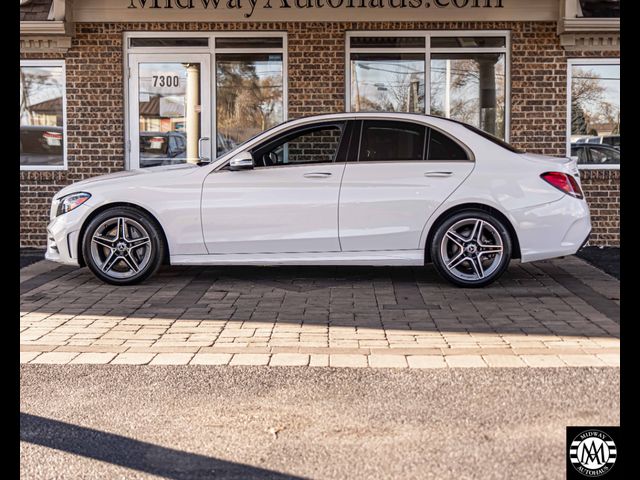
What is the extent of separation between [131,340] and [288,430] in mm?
2532

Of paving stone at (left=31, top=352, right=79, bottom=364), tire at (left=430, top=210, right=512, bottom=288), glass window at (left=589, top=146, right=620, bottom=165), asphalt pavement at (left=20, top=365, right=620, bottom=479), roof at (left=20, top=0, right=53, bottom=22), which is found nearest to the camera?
asphalt pavement at (left=20, top=365, right=620, bottom=479)

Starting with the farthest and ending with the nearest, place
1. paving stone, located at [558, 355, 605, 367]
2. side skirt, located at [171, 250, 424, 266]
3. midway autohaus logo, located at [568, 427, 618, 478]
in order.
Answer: side skirt, located at [171, 250, 424, 266] < paving stone, located at [558, 355, 605, 367] < midway autohaus logo, located at [568, 427, 618, 478]

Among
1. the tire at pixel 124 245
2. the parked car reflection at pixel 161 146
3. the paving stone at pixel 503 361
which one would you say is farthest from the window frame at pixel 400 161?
the parked car reflection at pixel 161 146

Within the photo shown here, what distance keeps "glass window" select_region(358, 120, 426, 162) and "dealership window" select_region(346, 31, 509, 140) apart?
12.6 ft

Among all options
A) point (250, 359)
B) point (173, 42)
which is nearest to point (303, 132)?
point (250, 359)

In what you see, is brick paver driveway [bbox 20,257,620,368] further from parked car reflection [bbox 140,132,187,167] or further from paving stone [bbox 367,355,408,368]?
parked car reflection [bbox 140,132,187,167]

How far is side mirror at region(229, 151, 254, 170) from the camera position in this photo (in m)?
9.51

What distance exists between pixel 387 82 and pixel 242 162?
463 centimetres

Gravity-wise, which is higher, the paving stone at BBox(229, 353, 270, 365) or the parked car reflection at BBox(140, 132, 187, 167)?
the parked car reflection at BBox(140, 132, 187, 167)

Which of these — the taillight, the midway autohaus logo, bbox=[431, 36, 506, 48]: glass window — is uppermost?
bbox=[431, 36, 506, 48]: glass window

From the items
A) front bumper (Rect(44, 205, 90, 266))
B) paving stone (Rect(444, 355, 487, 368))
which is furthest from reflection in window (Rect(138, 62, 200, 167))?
paving stone (Rect(444, 355, 487, 368))

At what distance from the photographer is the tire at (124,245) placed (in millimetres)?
9609

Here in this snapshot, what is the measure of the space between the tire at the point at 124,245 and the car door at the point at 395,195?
1.88 m
